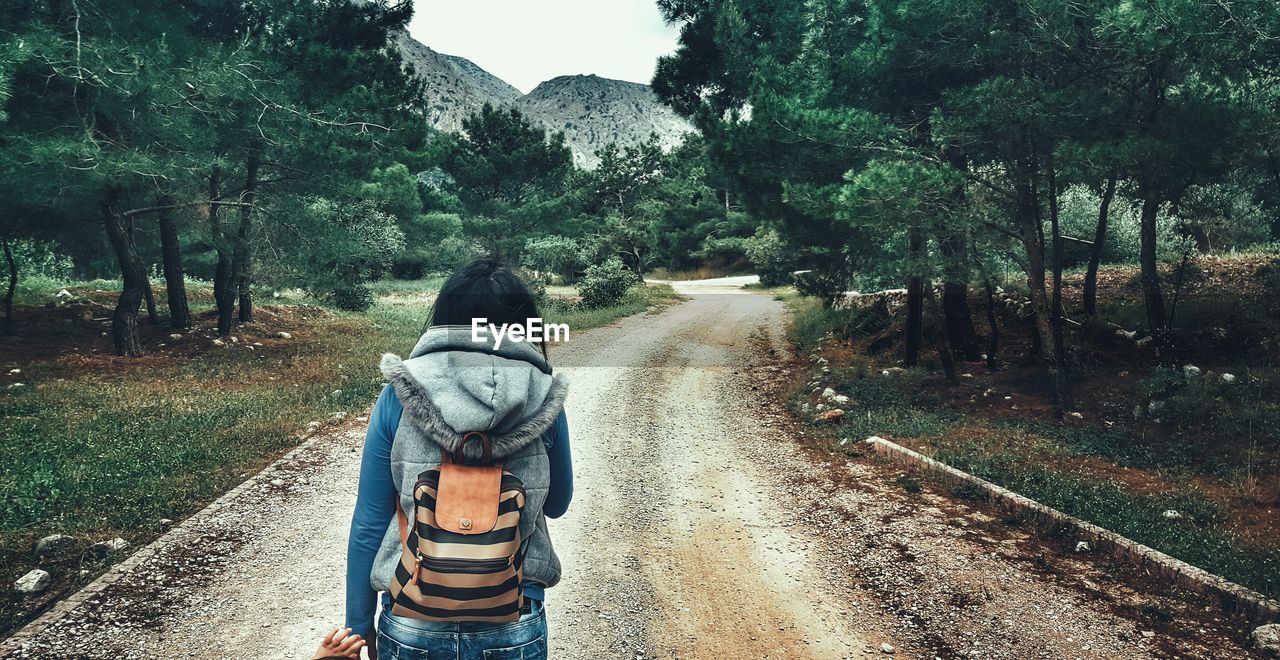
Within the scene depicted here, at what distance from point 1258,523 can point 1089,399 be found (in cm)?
400

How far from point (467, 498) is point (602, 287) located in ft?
78.3

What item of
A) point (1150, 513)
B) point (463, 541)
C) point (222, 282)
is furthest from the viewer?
point (222, 282)

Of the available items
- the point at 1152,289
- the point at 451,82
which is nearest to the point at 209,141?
the point at 1152,289

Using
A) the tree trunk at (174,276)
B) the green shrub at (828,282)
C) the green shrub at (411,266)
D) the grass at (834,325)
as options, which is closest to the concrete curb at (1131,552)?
the green shrub at (828,282)

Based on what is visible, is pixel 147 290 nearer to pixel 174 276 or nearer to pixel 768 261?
pixel 174 276

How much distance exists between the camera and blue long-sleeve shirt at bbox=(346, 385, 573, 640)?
188 cm

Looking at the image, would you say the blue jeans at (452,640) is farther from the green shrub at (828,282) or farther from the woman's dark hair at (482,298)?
the green shrub at (828,282)

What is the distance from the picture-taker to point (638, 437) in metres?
8.79

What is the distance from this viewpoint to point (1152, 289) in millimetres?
10695

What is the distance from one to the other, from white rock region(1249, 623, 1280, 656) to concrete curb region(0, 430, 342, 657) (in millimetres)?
7187

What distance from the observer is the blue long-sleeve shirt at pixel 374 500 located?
1881 millimetres

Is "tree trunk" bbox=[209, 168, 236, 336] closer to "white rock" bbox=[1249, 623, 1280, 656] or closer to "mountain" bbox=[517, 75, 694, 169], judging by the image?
"white rock" bbox=[1249, 623, 1280, 656]

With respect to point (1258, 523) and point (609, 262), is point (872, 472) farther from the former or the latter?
point (609, 262)

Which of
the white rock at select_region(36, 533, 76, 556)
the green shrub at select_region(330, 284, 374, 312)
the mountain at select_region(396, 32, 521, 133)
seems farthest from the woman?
the mountain at select_region(396, 32, 521, 133)
